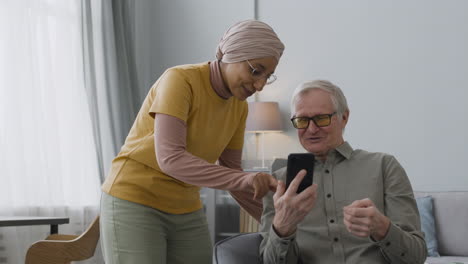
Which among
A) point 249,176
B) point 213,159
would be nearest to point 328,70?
point 213,159

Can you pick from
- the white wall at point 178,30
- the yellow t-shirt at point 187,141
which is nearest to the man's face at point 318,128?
the yellow t-shirt at point 187,141

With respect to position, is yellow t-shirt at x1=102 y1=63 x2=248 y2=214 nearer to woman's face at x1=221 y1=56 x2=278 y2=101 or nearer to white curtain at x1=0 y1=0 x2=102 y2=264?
woman's face at x1=221 y1=56 x2=278 y2=101

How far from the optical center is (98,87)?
493cm

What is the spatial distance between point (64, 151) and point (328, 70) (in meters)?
2.24

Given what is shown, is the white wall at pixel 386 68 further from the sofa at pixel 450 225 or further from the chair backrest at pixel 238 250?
the chair backrest at pixel 238 250

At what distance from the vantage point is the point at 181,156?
5.71 feet

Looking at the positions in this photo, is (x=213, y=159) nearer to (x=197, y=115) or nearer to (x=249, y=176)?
(x=197, y=115)

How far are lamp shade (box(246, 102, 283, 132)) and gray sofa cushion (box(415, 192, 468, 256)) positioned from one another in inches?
57.5

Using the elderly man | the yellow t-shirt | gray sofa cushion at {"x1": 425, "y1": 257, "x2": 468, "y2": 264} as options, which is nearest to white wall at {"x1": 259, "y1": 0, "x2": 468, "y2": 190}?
gray sofa cushion at {"x1": 425, "y1": 257, "x2": 468, "y2": 264}

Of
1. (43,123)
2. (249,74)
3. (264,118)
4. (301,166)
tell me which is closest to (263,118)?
(264,118)

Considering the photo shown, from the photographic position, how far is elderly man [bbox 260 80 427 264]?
162cm

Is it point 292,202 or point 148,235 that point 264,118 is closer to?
point 148,235

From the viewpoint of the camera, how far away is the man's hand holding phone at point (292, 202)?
5.10 feet

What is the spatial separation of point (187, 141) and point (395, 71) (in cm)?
328
